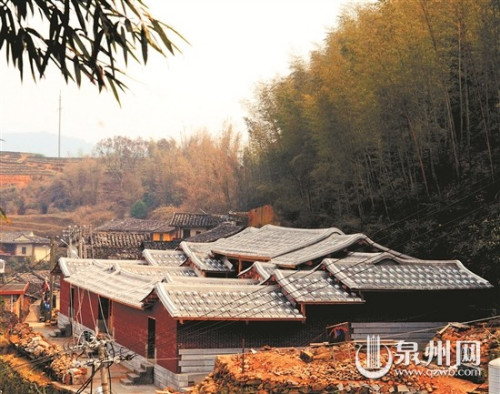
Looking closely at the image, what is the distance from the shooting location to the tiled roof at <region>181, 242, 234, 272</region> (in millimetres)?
17688

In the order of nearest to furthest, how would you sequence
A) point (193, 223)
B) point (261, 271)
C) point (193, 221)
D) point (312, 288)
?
1. point (312, 288)
2. point (261, 271)
3. point (193, 223)
4. point (193, 221)

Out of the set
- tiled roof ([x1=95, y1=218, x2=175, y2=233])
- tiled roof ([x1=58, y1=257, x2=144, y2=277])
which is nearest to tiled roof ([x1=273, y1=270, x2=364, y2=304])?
tiled roof ([x1=58, y1=257, x2=144, y2=277])

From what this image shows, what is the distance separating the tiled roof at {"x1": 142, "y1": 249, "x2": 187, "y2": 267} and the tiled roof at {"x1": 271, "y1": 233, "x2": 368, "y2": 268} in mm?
4000

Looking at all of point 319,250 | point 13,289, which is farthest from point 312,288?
point 13,289

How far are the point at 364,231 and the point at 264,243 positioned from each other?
2.29 metres

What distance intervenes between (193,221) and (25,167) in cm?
4226

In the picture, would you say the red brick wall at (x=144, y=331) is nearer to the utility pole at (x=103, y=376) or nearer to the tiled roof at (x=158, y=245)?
the utility pole at (x=103, y=376)

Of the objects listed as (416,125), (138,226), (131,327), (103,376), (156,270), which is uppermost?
(416,125)

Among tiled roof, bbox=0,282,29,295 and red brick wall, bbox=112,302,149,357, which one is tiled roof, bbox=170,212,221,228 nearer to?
tiled roof, bbox=0,282,29,295

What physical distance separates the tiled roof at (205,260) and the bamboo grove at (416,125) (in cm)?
281

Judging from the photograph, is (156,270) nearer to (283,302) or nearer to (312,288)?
(283,302)

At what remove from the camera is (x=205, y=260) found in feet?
59.4

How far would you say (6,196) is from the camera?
212 ft

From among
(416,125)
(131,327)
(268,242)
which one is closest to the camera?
(131,327)
